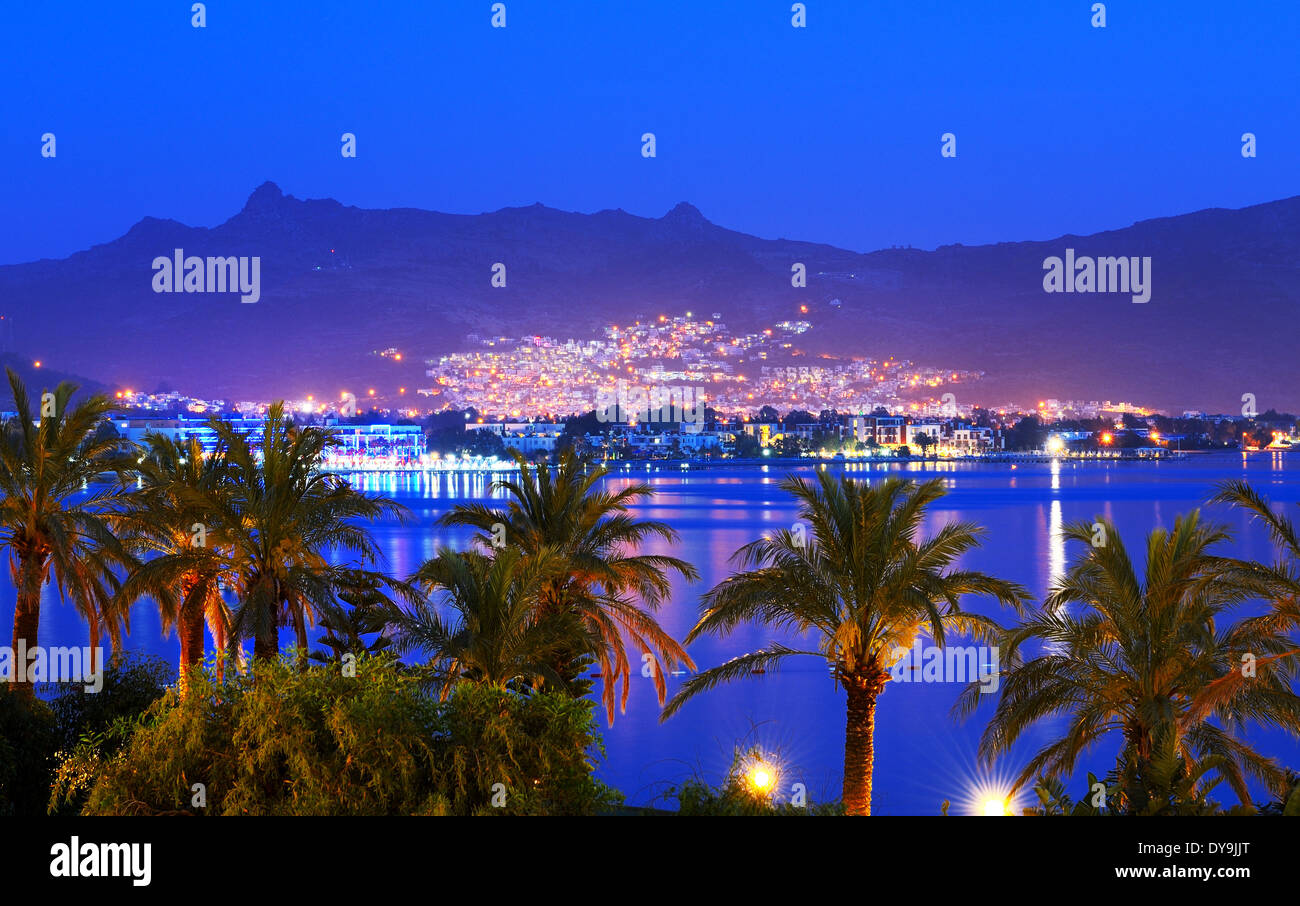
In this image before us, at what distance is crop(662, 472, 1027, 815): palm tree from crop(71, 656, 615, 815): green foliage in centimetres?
415

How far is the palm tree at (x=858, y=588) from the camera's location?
1309 cm

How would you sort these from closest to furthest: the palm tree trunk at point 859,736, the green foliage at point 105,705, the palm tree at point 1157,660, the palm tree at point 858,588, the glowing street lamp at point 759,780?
the glowing street lamp at point 759,780 < the palm tree at point 1157,660 < the palm tree at point 858,588 < the palm tree trunk at point 859,736 < the green foliage at point 105,705

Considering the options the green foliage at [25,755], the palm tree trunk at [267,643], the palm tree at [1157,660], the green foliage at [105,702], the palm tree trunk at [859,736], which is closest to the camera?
the palm tree at [1157,660]

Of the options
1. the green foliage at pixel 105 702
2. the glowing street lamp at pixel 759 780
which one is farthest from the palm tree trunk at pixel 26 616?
the glowing street lamp at pixel 759 780

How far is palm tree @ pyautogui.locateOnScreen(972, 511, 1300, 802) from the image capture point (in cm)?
1223

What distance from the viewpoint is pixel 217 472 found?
588 inches

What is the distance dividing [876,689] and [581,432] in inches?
7115

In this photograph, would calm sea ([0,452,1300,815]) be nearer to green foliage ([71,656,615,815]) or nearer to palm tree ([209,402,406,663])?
palm tree ([209,402,406,663])

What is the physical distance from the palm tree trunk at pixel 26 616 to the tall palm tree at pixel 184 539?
1.05 m

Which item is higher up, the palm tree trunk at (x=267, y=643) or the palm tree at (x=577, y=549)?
the palm tree at (x=577, y=549)

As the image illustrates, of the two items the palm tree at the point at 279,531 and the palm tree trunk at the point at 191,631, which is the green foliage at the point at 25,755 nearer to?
the palm tree trunk at the point at 191,631

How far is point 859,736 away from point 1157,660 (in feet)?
10.8

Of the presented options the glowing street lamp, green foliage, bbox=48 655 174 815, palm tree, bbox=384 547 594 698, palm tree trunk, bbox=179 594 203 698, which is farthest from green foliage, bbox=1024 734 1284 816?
green foliage, bbox=48 655 174 815
